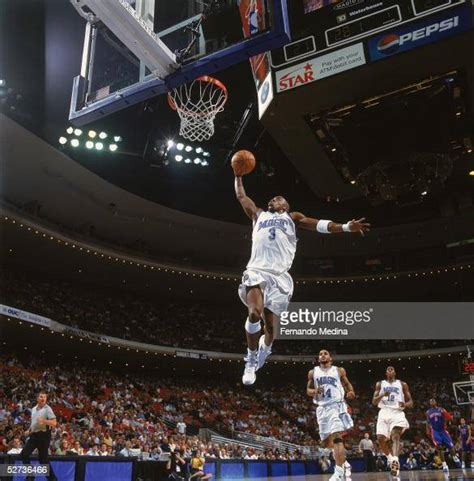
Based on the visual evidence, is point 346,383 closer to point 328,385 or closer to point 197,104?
point 328,385

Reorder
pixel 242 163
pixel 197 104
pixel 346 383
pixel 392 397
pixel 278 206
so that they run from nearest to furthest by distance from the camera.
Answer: pixel 242 163 < pixel 278 206 < pixel 346 383 < pixel 392 397 < pixel 197 104

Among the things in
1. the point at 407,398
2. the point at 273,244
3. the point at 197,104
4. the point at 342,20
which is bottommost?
the point at 407,398

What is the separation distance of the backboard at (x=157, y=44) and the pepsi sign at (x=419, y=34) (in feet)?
8.19

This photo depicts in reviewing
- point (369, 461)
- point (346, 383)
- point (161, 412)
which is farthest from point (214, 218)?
point (346, 383)

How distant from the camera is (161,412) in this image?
2216 cm

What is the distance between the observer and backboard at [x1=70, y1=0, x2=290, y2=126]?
Result: 660cm

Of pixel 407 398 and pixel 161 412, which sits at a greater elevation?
pixel 161 412

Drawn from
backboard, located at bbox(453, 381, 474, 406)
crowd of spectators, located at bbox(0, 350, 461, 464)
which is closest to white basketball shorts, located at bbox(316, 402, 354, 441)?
crowd of spectators, located at bbox(0, 350, 461, 464)

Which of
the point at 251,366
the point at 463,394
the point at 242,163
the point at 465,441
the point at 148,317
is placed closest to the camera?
the point at 242,163

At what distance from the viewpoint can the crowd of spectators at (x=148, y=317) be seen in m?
23.7

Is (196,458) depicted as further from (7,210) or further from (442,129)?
(7,210)

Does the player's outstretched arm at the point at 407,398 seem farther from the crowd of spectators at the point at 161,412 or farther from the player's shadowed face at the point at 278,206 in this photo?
the crowd of spectators at the point at 161,412

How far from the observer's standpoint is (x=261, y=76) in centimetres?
1050
